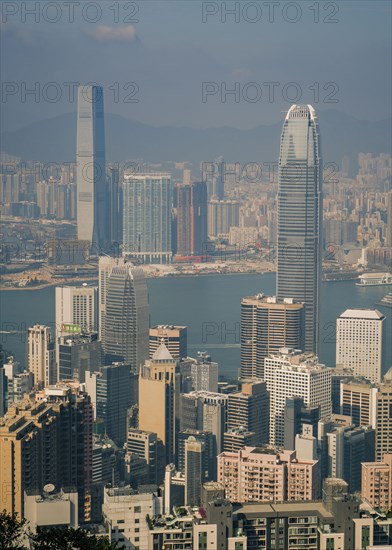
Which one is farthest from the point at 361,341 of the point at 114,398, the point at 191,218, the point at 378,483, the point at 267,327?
the point at 378,483

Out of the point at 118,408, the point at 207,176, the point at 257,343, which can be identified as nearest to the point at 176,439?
the point at 118,408

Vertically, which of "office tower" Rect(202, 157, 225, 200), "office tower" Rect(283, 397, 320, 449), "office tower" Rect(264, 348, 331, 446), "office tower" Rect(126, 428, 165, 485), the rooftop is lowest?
"office tower" Rect(126, 428, 165, 485)

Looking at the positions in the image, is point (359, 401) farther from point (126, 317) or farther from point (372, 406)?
point (126, 317)

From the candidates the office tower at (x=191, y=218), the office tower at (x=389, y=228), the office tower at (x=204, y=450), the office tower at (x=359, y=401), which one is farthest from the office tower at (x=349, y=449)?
the office tower at (x=191, y=218)

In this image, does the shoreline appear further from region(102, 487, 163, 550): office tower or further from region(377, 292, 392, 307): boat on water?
region(102, 487, 163, 550): office tower

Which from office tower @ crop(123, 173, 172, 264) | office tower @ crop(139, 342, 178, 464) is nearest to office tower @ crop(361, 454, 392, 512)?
office tower @ crop(139, 342, 178, 464)

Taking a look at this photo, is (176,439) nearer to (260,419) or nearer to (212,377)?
(260,419)

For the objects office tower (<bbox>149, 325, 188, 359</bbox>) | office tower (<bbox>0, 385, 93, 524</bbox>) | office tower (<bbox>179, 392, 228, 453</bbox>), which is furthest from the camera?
office tower (<bbox>149, 325, 188, 359</bbox>)
